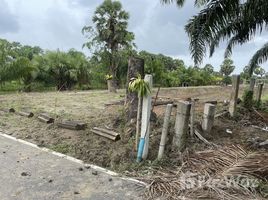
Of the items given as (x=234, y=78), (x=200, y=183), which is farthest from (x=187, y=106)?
(x=234, y=78)

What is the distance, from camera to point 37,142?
18.8ft

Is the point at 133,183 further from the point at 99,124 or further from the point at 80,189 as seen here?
the point at 99,124

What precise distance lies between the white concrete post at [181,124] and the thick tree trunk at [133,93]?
1.15 metres

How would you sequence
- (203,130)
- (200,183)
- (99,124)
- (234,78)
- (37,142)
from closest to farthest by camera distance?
(200,183) → (203,130) → (37,142) → (99,124) → (234,78)

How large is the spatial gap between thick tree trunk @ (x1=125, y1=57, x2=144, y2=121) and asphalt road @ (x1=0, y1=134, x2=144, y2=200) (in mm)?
1463

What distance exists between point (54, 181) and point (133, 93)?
224 centimetres

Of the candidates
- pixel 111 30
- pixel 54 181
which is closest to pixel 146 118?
pixel 54 181

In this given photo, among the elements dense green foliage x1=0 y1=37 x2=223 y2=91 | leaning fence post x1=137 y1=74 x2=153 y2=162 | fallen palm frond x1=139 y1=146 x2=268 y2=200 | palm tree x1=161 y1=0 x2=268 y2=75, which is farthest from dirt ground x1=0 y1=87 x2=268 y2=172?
dense green foliage x1=0 y1=37 x2=223 y2=91

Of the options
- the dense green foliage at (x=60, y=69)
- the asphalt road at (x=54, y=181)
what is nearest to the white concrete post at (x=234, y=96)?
the asphalt road at (x=54, y=181)

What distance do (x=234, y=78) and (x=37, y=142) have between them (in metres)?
4.23

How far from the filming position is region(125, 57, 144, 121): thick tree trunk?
5.49 m

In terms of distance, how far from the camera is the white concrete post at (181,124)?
462 centimetres

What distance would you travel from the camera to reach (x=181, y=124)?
15.3 feet

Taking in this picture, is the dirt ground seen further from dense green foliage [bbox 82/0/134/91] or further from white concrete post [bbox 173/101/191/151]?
dense green foliage [bbox 82/0/134/91]
